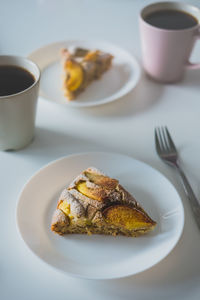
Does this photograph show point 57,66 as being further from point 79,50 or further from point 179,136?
point 179,136

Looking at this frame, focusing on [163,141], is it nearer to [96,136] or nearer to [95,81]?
[96,136]

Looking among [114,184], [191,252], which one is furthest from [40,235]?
[191,252]

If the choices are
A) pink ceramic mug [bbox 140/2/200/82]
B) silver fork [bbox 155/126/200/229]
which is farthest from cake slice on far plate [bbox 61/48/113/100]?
silver fork [bbox 155/126/200/229]

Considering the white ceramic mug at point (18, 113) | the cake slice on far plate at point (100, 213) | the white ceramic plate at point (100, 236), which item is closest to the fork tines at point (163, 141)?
the white ceramic plate at point (100, 236)

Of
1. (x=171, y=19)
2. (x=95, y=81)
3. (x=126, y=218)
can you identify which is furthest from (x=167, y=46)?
(x=126, y=218)

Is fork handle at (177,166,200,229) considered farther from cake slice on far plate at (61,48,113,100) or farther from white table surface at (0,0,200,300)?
cake slice on far plate at (61,48,113,100)

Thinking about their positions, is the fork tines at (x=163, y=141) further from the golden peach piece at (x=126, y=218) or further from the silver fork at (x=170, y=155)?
the golden peach piece at (x=126, y=218)

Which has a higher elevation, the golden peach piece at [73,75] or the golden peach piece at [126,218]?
the golden peach piece at [73,75]
